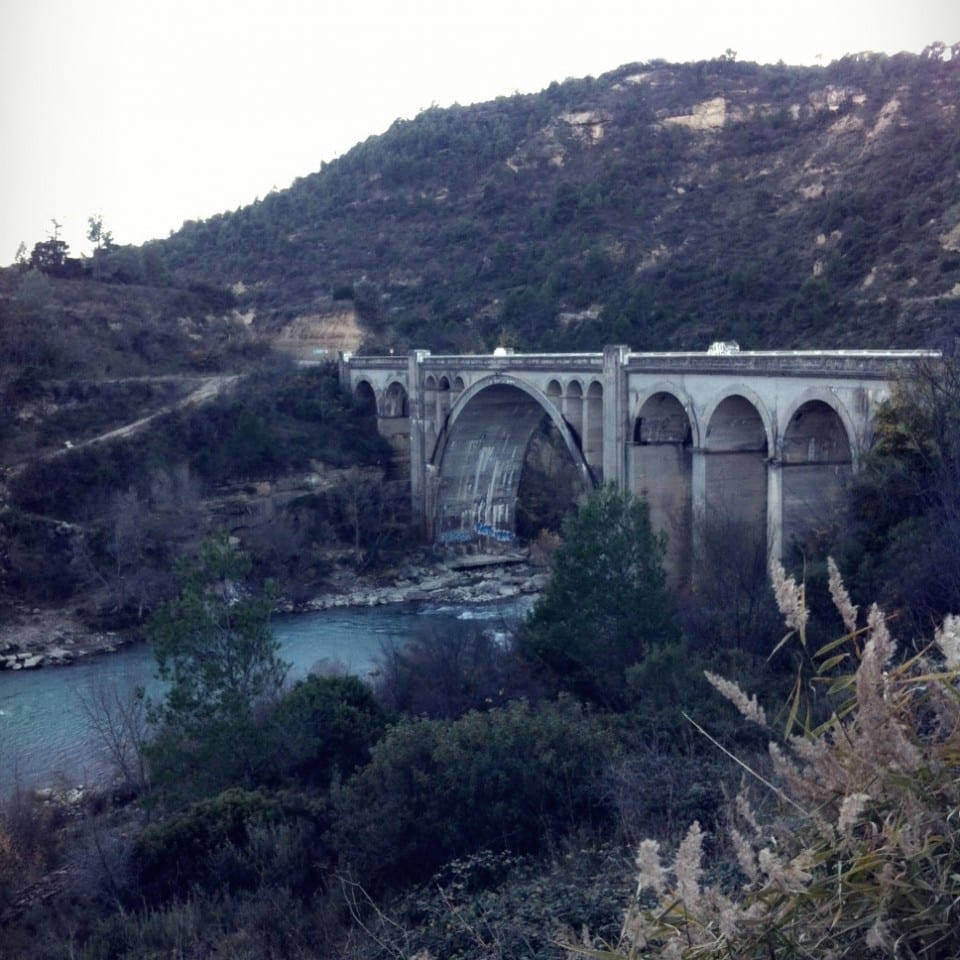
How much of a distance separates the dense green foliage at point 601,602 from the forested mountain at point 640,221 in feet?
18.1

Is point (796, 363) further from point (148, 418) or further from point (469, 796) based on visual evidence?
point (148, 418)

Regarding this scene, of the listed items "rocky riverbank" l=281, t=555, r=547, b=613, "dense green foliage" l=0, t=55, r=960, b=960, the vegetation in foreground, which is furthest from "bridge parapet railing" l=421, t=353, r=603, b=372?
the vegetation in foreground

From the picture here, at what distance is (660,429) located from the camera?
21344 millimetres

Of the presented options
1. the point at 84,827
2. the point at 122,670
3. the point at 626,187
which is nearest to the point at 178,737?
the point at 84,827

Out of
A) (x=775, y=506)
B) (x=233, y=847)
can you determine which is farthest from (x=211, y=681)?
(x=775, y=506)

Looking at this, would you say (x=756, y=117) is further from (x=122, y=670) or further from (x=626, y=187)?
(x=122, y=670)

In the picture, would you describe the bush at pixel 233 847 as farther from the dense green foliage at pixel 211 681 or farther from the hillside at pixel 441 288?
the hillside at pixel 441 288

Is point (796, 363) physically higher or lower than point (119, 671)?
higher

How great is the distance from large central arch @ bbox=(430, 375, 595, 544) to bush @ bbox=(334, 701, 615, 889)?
2169 cm

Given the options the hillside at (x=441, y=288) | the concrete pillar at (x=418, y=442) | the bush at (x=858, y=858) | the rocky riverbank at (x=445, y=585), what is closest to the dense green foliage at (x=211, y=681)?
the bush at (x=858, y=858)

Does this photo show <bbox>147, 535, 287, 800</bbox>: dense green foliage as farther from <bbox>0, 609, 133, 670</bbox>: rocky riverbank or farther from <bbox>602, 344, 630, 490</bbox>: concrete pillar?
<bbox>602, 344, 630, 490</bbox>: concrete pillar

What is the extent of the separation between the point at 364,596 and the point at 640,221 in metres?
23.4

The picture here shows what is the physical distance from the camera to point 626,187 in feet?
149

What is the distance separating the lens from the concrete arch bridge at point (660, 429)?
1625 centimetres
